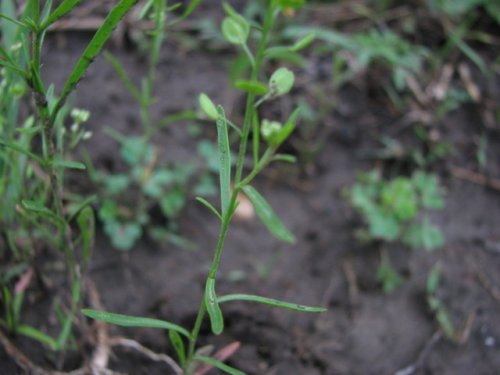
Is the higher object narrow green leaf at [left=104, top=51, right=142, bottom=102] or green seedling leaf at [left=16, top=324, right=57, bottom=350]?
narrow green leaf at [left=104, top=51, right=142, bottom=102]

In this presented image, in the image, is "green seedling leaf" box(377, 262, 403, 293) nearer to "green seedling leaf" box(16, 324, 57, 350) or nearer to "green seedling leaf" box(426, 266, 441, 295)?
"green seedling leaf" box(426, 266, 441, 295)

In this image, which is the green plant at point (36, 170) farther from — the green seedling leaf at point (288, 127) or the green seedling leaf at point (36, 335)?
the green seedling leaf at point (288, 127)

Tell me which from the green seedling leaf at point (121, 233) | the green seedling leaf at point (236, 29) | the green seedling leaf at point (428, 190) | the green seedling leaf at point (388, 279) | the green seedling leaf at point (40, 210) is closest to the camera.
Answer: the green seedling leaf at point (40, 210)

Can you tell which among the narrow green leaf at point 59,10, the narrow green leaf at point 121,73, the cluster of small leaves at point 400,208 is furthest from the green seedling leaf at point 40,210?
the cluster of small leaves at point 400,208

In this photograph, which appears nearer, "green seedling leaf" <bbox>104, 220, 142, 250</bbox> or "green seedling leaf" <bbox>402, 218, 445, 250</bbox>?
"green seedling leaf" <bbox>104, 220, 142, 250</bbox>

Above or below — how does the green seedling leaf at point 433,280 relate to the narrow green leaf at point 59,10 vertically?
below

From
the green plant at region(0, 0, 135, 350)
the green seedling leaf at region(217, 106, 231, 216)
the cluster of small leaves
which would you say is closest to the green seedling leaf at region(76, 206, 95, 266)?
the green plant at region(0, 0, 135, 350)
